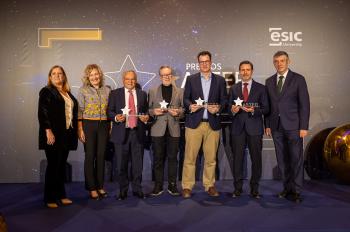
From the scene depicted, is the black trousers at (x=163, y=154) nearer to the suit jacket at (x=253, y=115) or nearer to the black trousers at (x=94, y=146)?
the black trousers at (x=94, y=146)

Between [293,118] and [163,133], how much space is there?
162 cm

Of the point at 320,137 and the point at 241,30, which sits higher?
the point at 241,30

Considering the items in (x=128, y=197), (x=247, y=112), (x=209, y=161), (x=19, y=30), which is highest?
(x=19, y=30)

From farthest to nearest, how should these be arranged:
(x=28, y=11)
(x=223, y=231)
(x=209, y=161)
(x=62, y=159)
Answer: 1. (x=28, y=11)
2. (x=209, y=161)
3. (x=62, y=159)
4. (x=223, y=231)

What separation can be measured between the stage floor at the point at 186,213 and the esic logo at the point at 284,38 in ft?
7.61

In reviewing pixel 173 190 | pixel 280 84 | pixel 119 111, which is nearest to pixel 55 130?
pixel 119 111

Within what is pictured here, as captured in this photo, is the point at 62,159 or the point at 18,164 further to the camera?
the point at 18,164

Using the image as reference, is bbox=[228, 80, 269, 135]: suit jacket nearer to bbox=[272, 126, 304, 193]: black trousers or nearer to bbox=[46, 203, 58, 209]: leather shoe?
bbox=[272, 126, 304, 193]: black trousers

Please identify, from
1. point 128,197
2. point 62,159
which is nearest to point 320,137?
point 128,197

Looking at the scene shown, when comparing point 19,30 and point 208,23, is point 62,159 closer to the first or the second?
point 19,30

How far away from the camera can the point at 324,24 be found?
19.5 ft

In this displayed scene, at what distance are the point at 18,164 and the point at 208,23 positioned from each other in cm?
369

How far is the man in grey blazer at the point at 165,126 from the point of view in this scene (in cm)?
480

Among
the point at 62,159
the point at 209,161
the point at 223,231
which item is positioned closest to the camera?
the point at 223,231
